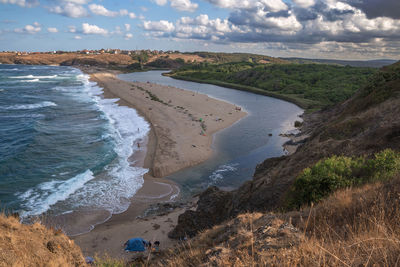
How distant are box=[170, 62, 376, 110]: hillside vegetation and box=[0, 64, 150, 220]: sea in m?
43.6

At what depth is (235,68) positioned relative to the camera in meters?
126

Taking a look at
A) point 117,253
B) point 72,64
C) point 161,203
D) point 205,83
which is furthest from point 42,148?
point 72,64

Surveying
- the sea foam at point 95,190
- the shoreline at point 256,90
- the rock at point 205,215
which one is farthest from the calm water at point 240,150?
the shoreline at point 256,90

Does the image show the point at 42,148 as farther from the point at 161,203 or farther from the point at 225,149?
the point at 225,149

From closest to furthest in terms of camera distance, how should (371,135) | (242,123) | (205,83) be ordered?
(371,135) < (242,123) < (205,83)

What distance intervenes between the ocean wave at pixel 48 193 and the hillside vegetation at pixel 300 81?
4963cm

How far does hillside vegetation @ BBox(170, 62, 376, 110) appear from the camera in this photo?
208 ft

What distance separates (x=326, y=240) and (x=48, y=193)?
64.9 feet

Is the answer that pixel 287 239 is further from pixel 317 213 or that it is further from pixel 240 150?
pixel 240 150

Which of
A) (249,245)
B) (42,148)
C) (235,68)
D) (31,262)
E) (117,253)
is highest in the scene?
(235,68)

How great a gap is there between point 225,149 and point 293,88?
189ft

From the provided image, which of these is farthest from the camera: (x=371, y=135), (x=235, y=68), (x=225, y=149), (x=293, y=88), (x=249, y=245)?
(x=235, y=68)

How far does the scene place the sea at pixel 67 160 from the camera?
17734 mm

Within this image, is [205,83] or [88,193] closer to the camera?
[88,193]
